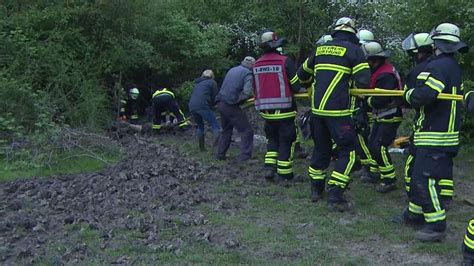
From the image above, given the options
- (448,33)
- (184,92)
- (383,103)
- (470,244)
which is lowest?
(470,244)

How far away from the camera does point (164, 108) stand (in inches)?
606

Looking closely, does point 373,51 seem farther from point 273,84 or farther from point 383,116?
point 273,84

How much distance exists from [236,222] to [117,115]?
8.44 metres

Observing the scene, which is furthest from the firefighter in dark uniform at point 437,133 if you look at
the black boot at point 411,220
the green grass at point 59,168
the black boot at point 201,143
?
the black boot at point 201,143

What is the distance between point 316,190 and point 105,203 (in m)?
2.73

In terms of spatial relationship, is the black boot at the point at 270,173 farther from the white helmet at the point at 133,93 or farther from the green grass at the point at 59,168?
the white helmet at the point at 133,93

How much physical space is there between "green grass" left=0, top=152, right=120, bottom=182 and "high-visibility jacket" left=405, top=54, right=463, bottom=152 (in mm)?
5955

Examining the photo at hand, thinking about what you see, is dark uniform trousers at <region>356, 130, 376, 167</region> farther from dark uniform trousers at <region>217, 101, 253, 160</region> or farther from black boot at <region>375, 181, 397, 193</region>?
dark uniform trousers at <region>217, 101, 253, 160</region>

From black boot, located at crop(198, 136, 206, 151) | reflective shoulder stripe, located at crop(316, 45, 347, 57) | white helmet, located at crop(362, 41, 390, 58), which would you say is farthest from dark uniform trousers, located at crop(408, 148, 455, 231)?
black boot, located at crop(198, 136, 206, 151)

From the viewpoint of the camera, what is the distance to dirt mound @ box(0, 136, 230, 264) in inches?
276

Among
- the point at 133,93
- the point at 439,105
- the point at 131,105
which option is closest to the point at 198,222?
the point at 439,105

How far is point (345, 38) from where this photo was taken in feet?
26.2

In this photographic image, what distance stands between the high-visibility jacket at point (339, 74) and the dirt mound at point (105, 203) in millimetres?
1960

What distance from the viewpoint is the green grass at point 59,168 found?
1034 cm
